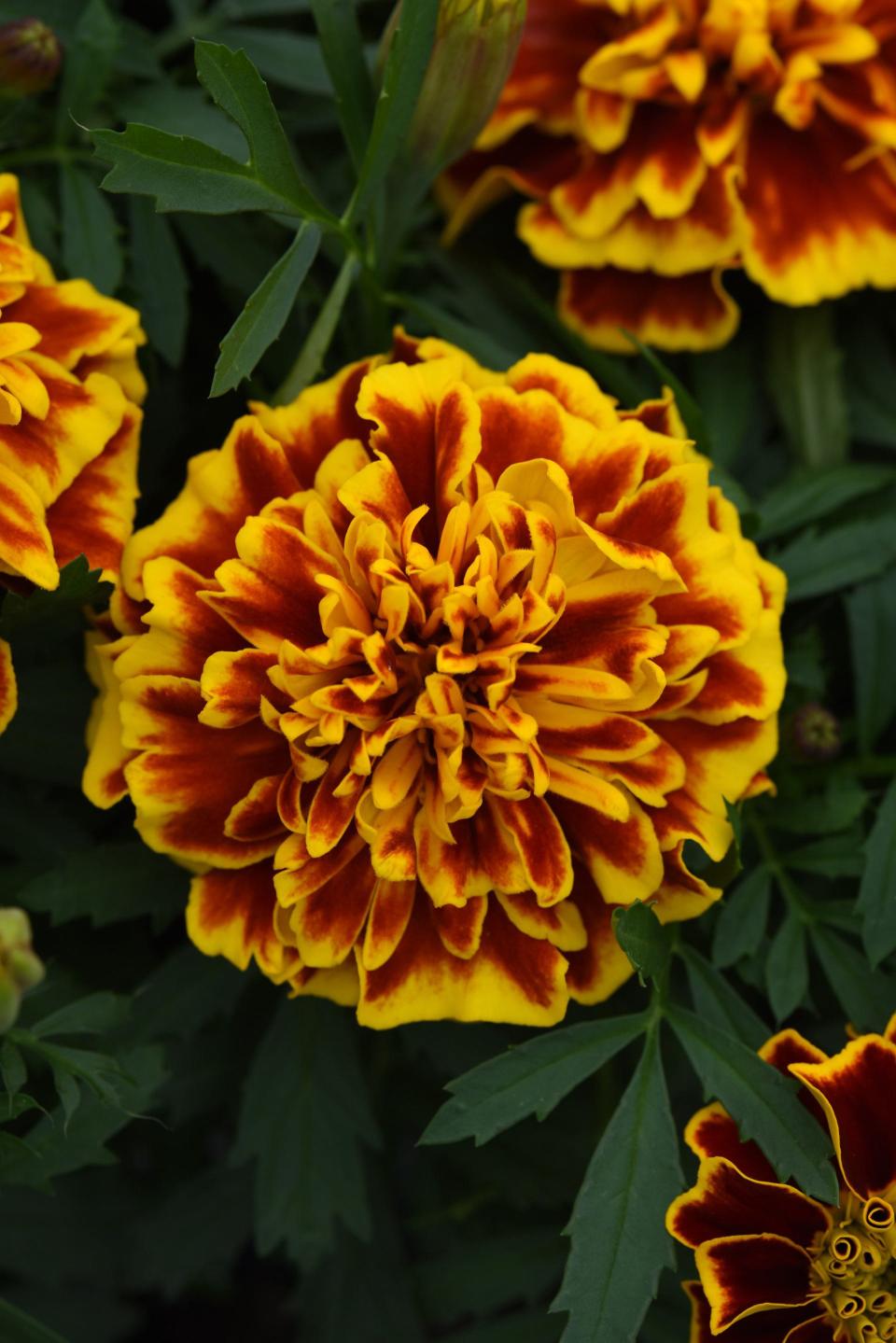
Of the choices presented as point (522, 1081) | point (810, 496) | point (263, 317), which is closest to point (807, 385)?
point (810, 496)

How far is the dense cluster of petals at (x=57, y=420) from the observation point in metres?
0.76

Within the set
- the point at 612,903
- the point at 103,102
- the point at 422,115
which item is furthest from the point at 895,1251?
the point at 103,102

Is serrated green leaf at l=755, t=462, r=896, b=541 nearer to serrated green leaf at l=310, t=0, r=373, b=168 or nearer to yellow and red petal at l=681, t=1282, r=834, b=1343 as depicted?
serrated green leaf at l=310, t=0, r=373, b=168

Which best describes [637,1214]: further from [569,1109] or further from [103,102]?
[103,102]

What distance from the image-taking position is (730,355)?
1.12 m

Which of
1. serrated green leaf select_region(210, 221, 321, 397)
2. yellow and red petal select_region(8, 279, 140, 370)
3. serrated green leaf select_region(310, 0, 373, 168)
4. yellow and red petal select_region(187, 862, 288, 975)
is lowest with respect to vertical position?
yellow and red petal select_region(187, 862, 288, 975)

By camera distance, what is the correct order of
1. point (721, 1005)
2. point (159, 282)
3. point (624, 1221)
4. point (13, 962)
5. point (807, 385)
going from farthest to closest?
point (807, 385)
point (159, 282)
point (721, 1005)
point (624, 1221)
point (13, 962)

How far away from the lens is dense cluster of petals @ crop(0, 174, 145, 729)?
760mm

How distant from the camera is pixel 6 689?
0.78 meters

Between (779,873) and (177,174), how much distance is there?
55cm

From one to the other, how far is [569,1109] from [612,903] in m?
0.37

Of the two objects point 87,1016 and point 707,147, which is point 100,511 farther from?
point 707,147

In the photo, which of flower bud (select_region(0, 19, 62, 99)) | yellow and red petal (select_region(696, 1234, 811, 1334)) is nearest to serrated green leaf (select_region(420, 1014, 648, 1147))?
yellow and red petal (select_region(696, 1234, 811, 1334))

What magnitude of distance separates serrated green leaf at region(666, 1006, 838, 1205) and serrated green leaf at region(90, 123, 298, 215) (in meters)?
0.52
